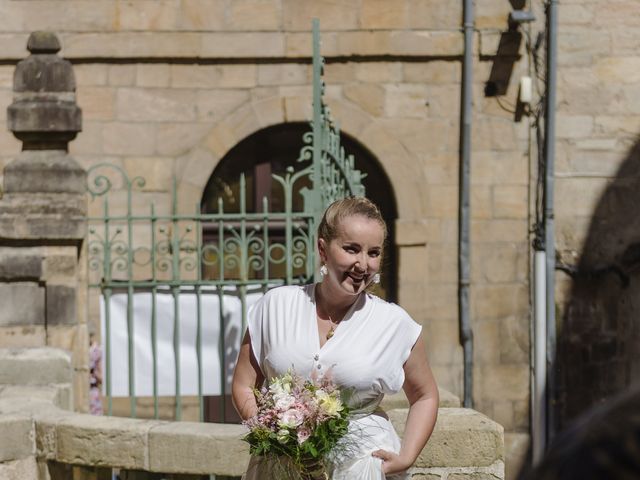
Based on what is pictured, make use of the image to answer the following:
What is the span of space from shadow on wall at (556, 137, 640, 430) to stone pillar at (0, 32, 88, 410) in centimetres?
532

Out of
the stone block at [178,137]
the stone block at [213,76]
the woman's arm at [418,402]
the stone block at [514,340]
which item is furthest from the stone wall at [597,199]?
the woman's arm at [418,402]

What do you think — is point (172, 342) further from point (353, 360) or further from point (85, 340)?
point (353, 360)

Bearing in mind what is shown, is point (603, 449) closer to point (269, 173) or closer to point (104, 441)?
point (104, 441)

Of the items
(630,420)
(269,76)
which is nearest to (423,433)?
(630,420)

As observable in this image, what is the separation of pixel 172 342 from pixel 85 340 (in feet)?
1.71

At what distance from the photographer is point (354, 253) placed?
2943mm

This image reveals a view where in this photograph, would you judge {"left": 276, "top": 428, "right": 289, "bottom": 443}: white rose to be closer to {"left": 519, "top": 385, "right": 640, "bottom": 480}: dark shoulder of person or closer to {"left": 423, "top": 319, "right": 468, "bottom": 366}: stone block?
{"left": 519, "top": 385, "right": 640, "bottom": 480}: dark shoulder of person

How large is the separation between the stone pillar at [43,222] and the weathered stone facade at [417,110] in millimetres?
3655

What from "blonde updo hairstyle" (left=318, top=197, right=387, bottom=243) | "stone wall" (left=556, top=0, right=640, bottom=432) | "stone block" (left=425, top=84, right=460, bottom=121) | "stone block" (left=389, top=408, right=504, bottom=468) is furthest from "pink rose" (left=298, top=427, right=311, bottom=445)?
"stone wall" (left=556, top=0, right=640, bottom=432)

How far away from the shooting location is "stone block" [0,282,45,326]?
245 inches

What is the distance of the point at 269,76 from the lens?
1022 centimetres

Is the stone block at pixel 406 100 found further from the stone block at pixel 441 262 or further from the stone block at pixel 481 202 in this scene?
the stone block at pixel 441 262

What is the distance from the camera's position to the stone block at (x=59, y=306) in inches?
247

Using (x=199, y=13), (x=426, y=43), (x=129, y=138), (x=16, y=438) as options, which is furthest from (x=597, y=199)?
(x=16, y=438)
